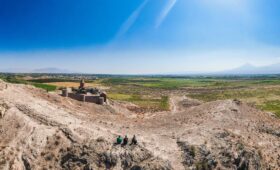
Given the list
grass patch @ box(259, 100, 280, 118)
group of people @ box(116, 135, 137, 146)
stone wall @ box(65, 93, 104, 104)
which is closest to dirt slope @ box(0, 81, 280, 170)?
group of people @ box(116, 135, 137, 146)

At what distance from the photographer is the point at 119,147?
24.2 meters

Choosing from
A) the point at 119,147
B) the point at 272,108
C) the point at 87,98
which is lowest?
the point at 272,108

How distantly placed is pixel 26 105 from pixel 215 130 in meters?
20.1

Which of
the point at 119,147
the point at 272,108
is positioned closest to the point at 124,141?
the point at 119,147

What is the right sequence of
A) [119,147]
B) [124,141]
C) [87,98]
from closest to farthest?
[119,147] → [124,141] → [87,98]

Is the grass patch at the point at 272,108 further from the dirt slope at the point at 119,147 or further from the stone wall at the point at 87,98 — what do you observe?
the stone wall at the point at 87,98

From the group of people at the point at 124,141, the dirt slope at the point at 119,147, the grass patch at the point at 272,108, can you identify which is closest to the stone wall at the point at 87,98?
the dirt slope at the point at 119,147

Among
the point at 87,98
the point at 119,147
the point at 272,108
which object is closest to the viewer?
the point at 119,147

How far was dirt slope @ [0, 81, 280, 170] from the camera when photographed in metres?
23.0

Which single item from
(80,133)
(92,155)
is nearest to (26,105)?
(80,133)

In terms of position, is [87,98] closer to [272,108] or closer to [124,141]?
[124,141]

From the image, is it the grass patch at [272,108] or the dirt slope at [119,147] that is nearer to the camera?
the dirt slope at [119,147]

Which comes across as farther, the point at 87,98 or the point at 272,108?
the point at 272,108

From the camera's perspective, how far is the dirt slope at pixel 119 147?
75.4ft
